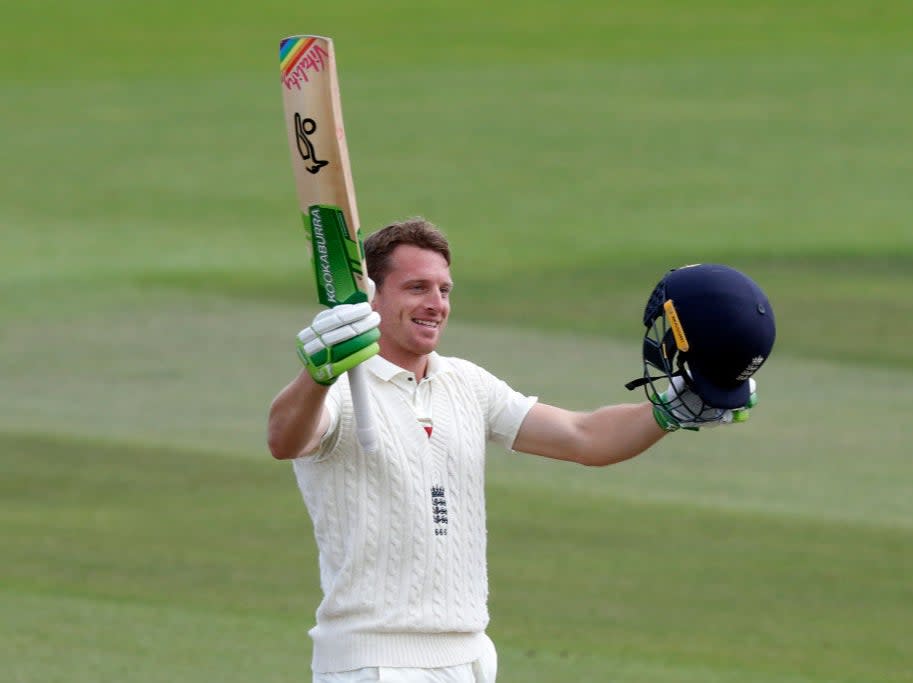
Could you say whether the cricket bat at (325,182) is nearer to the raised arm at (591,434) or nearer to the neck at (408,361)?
the neck at (408,361)

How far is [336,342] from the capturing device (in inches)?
190

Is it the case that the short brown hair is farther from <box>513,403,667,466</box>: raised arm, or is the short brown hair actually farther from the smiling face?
<box>513,403,667,466</box>: raised arm

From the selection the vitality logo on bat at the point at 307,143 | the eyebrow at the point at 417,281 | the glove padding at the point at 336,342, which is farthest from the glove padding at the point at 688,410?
the vitality logo on bat at the point at 307,143

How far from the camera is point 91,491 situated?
11.4 metres

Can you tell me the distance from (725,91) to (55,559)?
19911 mm

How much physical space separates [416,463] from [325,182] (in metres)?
0.81

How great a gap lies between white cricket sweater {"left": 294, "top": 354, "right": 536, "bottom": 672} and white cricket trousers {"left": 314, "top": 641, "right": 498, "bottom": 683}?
0.07 ft

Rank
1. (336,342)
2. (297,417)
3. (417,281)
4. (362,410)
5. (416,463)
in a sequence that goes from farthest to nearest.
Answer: (417,281)
(416,463)
(362,410)
(297,417)
(336,342)

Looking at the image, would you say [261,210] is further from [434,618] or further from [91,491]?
[434,618]

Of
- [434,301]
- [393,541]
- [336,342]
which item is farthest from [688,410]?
[336,342]

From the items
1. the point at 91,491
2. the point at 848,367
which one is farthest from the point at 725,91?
the point at 91,491

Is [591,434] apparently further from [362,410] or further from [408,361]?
[362,410]

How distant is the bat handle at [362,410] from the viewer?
513cm

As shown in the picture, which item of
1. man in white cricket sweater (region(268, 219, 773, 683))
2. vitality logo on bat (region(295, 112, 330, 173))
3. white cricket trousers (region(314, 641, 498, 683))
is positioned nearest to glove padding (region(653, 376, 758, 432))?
man in white cricket sweater (region(268, 219, 773, 683))
